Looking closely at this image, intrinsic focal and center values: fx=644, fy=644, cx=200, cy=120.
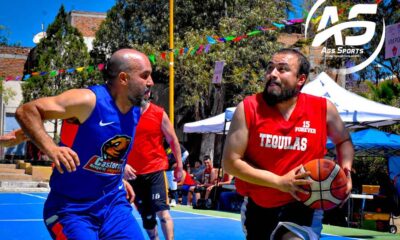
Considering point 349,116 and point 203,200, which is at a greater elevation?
point 349,116

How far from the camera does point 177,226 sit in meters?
11.7

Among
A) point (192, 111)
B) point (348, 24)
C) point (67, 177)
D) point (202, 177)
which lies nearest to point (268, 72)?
point (67, 177)

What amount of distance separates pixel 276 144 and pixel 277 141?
0.07 feet

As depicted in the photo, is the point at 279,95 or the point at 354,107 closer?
the point at 279,95

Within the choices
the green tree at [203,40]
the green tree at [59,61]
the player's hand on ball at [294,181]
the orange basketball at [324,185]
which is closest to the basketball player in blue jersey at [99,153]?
the player's hand on ball at [294,181]

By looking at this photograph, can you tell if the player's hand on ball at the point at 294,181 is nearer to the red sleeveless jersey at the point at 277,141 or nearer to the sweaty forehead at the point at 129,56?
the red sleeveless jersey at the point at 277,141

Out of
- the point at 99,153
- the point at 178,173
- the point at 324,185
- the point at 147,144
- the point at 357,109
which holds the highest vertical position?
the point at 357,109

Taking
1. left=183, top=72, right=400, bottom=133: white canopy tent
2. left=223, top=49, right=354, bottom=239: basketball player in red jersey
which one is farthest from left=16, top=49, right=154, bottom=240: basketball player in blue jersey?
left=183, top=72, right=400, bottom=133: white canopy tent

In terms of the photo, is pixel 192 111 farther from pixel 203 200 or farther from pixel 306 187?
pixel 306 187

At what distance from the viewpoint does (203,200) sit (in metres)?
17.2

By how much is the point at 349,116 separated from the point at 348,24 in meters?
11.6

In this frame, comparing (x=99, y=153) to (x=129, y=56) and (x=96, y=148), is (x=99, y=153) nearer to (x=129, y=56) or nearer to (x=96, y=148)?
(x=96, y=148)

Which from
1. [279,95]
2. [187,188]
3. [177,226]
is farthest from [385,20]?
[279,95]

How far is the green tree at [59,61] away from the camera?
33188 millimetres
